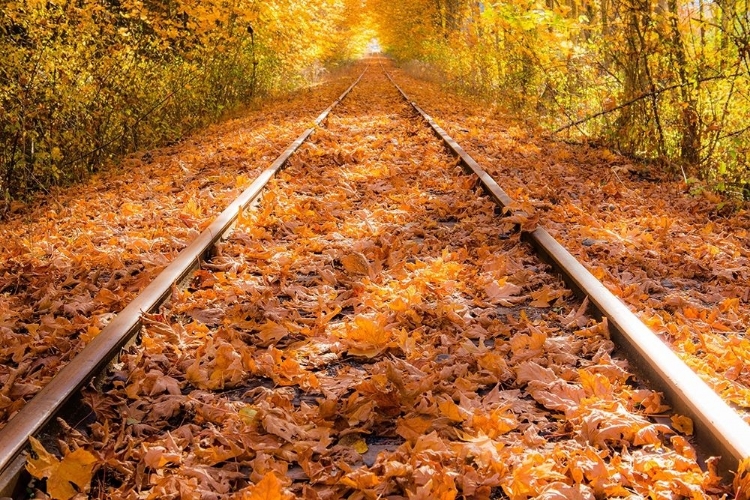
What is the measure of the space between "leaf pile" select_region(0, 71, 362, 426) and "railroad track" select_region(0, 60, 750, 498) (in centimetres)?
37

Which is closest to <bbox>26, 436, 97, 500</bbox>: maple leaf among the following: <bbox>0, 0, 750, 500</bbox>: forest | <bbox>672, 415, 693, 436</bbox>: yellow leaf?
<bbox>0, 0, 750, 500</bbox>: forest

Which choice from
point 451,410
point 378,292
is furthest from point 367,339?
point 451,410

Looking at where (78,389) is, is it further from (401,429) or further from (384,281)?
(384,281)

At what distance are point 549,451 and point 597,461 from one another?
0.18m

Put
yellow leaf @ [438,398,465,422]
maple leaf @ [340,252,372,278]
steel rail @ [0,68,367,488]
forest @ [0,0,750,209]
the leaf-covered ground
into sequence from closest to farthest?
steel rail @ [0,68,367,488] → yellow leaf @ [438,398,465,422] → the leaf-covered ground → maple leaf @ [340,252,372,278] → forest @ [0,0,750,209]

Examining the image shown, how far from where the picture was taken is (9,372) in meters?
2.97

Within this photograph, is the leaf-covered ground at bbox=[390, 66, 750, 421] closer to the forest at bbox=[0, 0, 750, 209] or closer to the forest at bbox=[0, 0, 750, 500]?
the forest at bbox=[0, 0, 750, 500]

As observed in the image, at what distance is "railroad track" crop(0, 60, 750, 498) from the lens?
221 cm

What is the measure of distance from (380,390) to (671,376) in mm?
1187

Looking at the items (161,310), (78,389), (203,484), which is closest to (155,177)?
(161,310)

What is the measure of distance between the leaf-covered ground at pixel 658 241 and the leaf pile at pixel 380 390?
0.43 m

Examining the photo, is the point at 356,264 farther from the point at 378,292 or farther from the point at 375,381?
the point at 375,381

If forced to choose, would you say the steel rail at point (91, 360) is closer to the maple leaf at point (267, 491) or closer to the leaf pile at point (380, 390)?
the leaf pile at point (380, 390)

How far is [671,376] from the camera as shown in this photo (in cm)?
250
